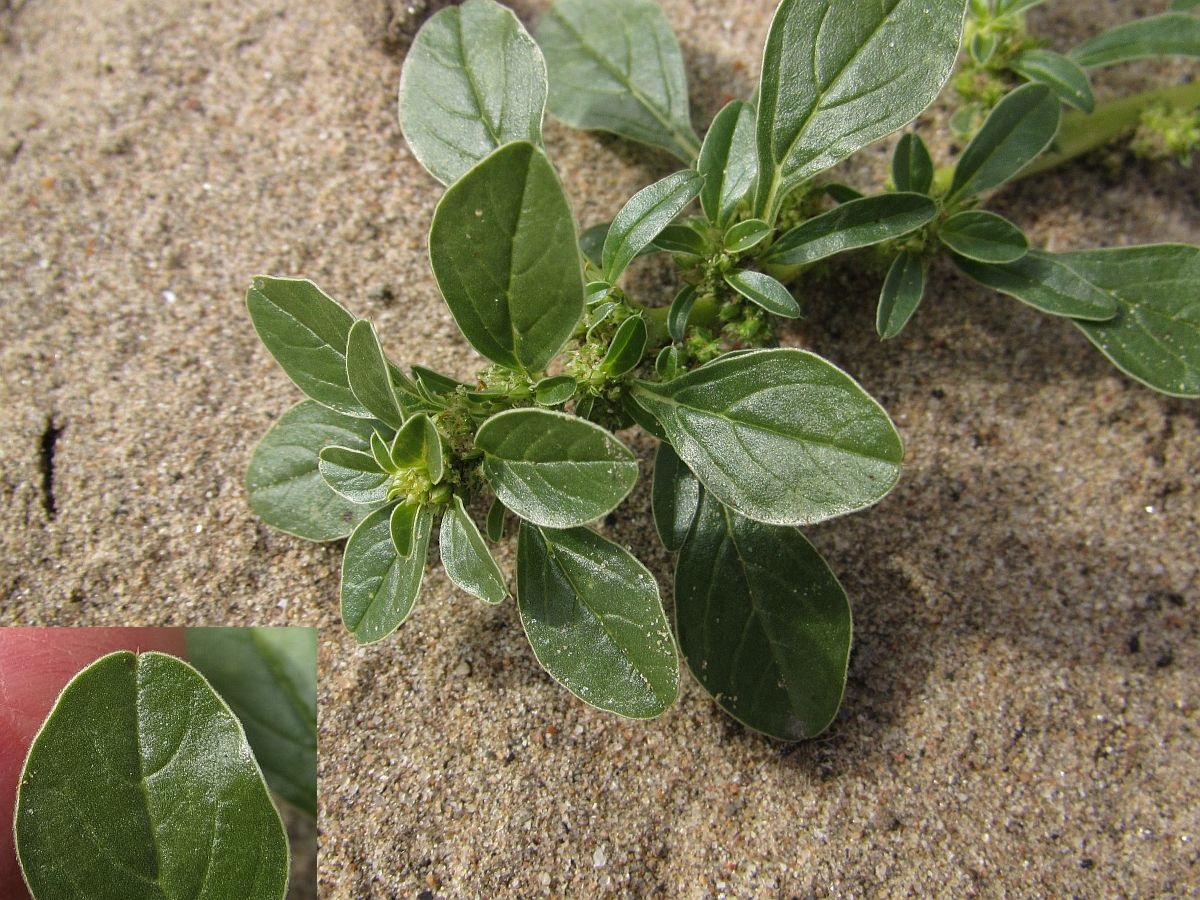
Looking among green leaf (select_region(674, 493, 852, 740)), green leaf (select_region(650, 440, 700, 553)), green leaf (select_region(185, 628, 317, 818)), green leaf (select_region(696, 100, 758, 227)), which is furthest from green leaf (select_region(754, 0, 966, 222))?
green leaf (select_region(185, 628, 317, 818))

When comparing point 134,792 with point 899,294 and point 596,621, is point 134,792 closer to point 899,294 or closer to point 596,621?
point 596,621

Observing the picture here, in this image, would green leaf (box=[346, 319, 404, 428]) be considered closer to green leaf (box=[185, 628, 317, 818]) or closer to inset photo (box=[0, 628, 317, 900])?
inset photo (box=[0, 628, 317, 900])

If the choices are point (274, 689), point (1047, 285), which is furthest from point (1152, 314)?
point (274, 689)

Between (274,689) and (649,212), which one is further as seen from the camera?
(274,689)

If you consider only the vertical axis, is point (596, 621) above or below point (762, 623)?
above

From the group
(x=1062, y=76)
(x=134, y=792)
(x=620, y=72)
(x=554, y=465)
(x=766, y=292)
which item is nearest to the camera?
(x=554, y=465)

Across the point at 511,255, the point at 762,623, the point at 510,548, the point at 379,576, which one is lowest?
the point at 762,623

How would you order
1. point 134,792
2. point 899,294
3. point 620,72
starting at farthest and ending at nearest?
point 620,72 < point 899,294 < point 134,792

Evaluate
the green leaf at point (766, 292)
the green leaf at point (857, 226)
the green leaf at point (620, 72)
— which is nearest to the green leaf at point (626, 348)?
the green leaf at point (766, 292)
